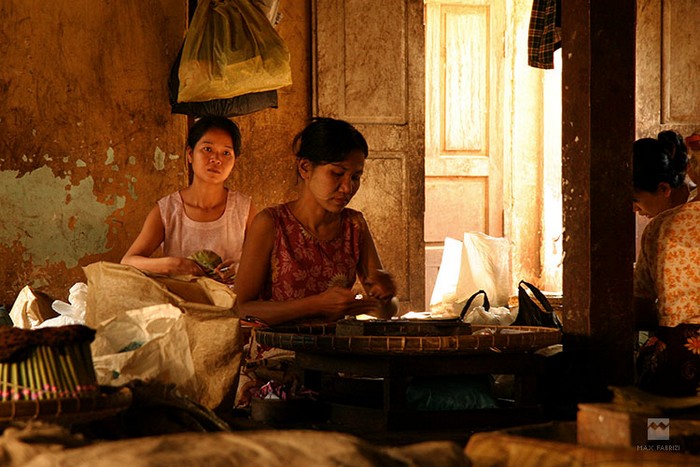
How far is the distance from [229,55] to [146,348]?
146 inches

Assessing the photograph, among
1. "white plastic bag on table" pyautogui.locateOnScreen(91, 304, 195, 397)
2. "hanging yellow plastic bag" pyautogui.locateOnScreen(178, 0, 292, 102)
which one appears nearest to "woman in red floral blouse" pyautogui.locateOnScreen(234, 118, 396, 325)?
"white plastic bag on table" pyautogui.locateOnScreen(91, 304, 195, 397)

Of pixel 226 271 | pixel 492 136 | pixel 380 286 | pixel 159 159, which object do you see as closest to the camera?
pixel 380 286

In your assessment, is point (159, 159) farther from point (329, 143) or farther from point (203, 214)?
point (329, 143)

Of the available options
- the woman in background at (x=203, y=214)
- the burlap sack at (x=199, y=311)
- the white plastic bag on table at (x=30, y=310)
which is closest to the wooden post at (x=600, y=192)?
the burlap sack at (x=199, y=311)

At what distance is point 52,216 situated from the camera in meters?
6.52

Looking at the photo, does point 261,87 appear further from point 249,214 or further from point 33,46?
point 33,46

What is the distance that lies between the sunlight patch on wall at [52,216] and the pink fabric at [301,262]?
263 cm

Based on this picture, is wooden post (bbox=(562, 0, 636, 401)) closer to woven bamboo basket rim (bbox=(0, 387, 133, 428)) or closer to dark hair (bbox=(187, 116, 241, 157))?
woven bamboo basket rim (bbox=(0, 387, 133, 428))

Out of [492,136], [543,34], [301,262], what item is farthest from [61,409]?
[492,136]

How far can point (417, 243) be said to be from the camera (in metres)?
7.59

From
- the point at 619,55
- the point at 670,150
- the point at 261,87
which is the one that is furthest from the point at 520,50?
the point at 619,55

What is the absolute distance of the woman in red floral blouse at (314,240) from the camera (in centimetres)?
412

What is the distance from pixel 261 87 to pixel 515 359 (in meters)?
Result: 3.46

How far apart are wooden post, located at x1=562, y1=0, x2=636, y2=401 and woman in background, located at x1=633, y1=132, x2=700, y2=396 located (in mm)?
475
